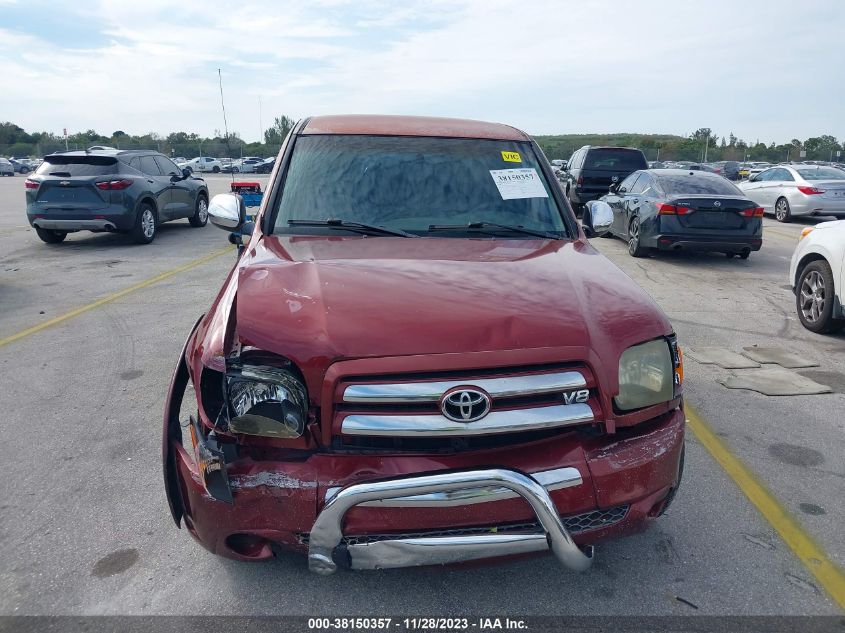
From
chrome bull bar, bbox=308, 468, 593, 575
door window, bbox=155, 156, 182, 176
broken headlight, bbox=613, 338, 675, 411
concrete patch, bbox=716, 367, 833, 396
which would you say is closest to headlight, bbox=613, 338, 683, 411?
broken headlight, bbox=613, 338, 675, 411

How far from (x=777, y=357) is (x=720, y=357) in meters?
0.51

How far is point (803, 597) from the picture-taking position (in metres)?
2.63

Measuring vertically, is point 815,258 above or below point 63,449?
above

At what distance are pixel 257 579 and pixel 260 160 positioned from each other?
60.9 metres

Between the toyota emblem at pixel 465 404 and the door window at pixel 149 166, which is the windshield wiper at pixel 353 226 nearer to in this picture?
the toyota emblem at pixel 465 404

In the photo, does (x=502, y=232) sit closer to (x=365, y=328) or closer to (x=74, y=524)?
(x=365, y=328)

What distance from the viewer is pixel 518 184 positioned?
3863 millimetres

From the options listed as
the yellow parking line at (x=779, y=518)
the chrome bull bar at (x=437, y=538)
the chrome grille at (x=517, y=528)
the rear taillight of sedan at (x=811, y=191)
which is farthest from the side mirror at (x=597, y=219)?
the rear taillight of sedan at (x=811, y=191)

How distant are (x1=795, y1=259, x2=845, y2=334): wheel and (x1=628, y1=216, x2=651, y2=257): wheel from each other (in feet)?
13.6

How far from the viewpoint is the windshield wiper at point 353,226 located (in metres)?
3.41

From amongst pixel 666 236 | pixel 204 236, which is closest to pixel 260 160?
pixel 204 236

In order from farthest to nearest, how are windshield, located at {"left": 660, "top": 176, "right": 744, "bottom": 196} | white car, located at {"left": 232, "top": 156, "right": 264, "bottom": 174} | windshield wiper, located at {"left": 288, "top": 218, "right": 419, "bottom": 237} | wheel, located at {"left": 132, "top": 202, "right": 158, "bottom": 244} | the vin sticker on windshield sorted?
white car, located at {"left": 232, "top": 156, "right": 264, "bottom": 174} → wheel, located at {"left": 132, "top": 202, "right": 158, "bottom": 244} → windshield, located at {"left": 660, "top": 176, "right": 744, "bottom": 196} → the vin sticker on windshield → windshield wiper, located at {"left": 288, "top": 218, "right": 419, "bottom": 237}

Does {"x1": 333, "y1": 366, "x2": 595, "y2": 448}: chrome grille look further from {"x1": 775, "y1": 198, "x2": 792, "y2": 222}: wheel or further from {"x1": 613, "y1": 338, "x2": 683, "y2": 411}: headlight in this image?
{"x1": 775, "y1": 198, "x2": 792, "y2": 222}: wheel

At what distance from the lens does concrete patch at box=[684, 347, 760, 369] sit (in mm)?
5566
